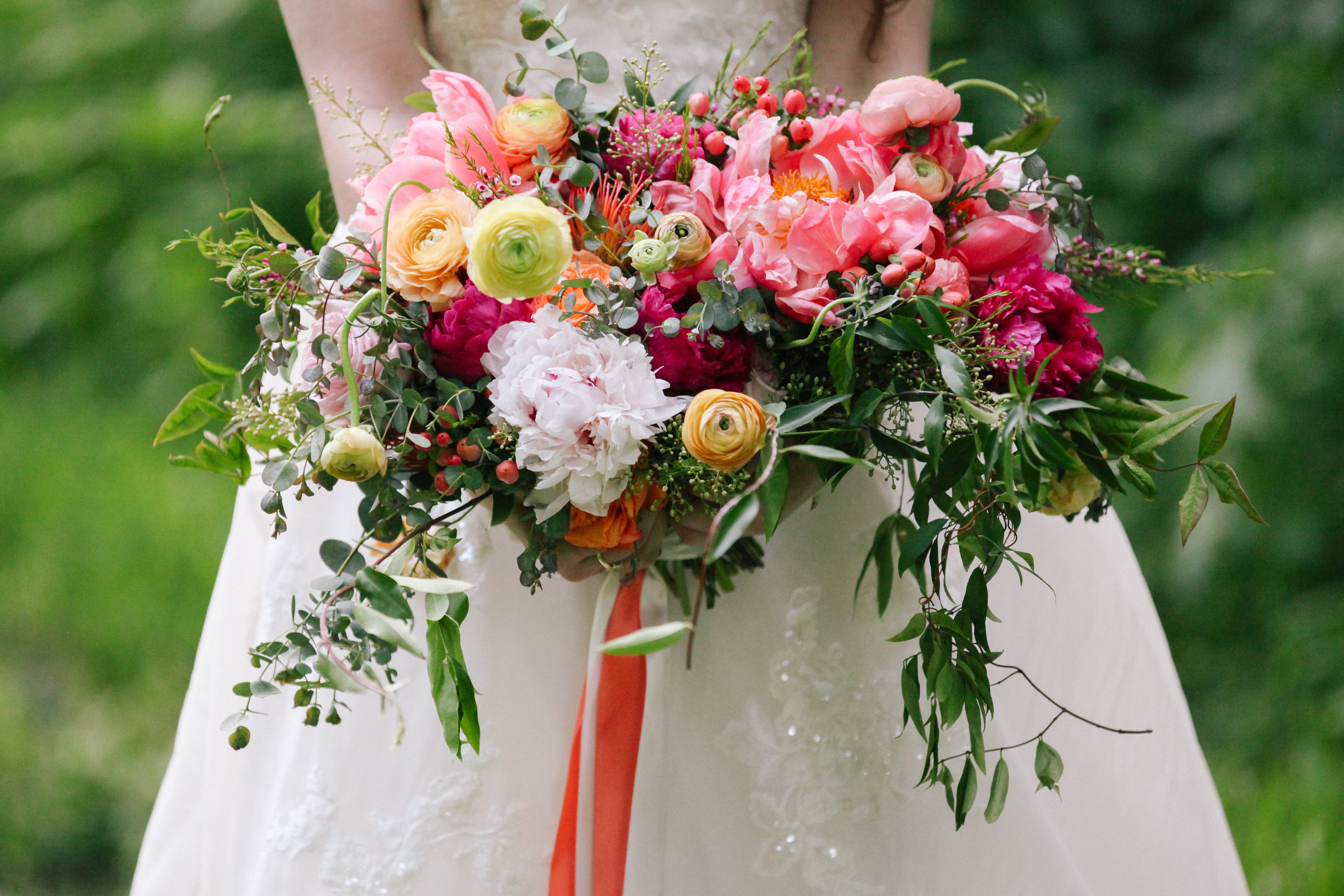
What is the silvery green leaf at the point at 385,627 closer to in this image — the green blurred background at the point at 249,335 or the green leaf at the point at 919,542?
the green leaf at the point at 919,542

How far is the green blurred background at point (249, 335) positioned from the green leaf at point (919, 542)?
0.98 meters

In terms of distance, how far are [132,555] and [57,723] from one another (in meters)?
0.42

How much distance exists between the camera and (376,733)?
898mm

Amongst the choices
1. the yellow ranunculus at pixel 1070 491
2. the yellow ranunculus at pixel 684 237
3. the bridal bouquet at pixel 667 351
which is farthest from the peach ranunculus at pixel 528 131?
the yellow ranunculus at pixel 1070 491


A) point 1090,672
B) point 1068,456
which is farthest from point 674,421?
point 1090,672

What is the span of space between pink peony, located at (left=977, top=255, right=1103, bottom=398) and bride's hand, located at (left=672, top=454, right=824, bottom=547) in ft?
0.47

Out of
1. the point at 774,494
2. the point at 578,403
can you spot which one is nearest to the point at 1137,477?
the point at 774,494

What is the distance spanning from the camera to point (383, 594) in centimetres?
61

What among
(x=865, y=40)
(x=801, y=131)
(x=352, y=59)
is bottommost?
(x=801, y=131)

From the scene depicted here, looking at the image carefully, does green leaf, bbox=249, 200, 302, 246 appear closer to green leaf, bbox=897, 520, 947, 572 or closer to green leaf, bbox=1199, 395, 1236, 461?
green leaf, bbox=897, 520, 947, 572

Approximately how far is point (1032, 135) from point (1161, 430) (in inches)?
12.0

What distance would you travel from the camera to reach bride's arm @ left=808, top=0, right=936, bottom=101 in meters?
1.10

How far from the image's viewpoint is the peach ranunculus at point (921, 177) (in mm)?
720

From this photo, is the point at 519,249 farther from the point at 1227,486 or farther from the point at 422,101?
the point at 1227,486
